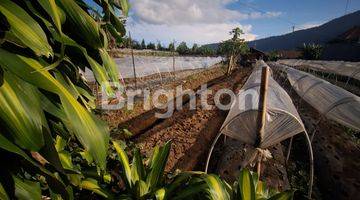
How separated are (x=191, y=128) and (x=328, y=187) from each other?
3.26 metres

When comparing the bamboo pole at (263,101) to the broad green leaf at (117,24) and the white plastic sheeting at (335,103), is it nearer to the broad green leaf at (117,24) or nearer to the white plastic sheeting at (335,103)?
the white plastic sheeting at (335,103)

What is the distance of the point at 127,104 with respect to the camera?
34.3ft

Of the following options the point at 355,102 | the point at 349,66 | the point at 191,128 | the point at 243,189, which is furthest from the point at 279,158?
the point at 349,66

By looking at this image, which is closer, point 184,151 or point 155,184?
point 155,184

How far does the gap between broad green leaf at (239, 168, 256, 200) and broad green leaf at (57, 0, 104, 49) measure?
1.95 meters

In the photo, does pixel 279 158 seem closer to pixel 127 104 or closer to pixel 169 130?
pixel 169 130

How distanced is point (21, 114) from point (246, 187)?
2247 millimetres

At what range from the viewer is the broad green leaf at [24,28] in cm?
96

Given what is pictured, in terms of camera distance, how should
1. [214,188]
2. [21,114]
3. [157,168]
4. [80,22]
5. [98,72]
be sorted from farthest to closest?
[157,168], [214,188], [98,72], [80,22], [21,114]

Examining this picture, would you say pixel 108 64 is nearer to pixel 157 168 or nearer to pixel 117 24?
pixel 117 24

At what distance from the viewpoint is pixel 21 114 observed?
91cm

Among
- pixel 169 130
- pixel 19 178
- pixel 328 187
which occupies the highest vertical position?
pixel 19 178

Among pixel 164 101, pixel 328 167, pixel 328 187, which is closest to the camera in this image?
pixel 328 187

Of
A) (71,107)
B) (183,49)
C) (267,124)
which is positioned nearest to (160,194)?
(71,107)
